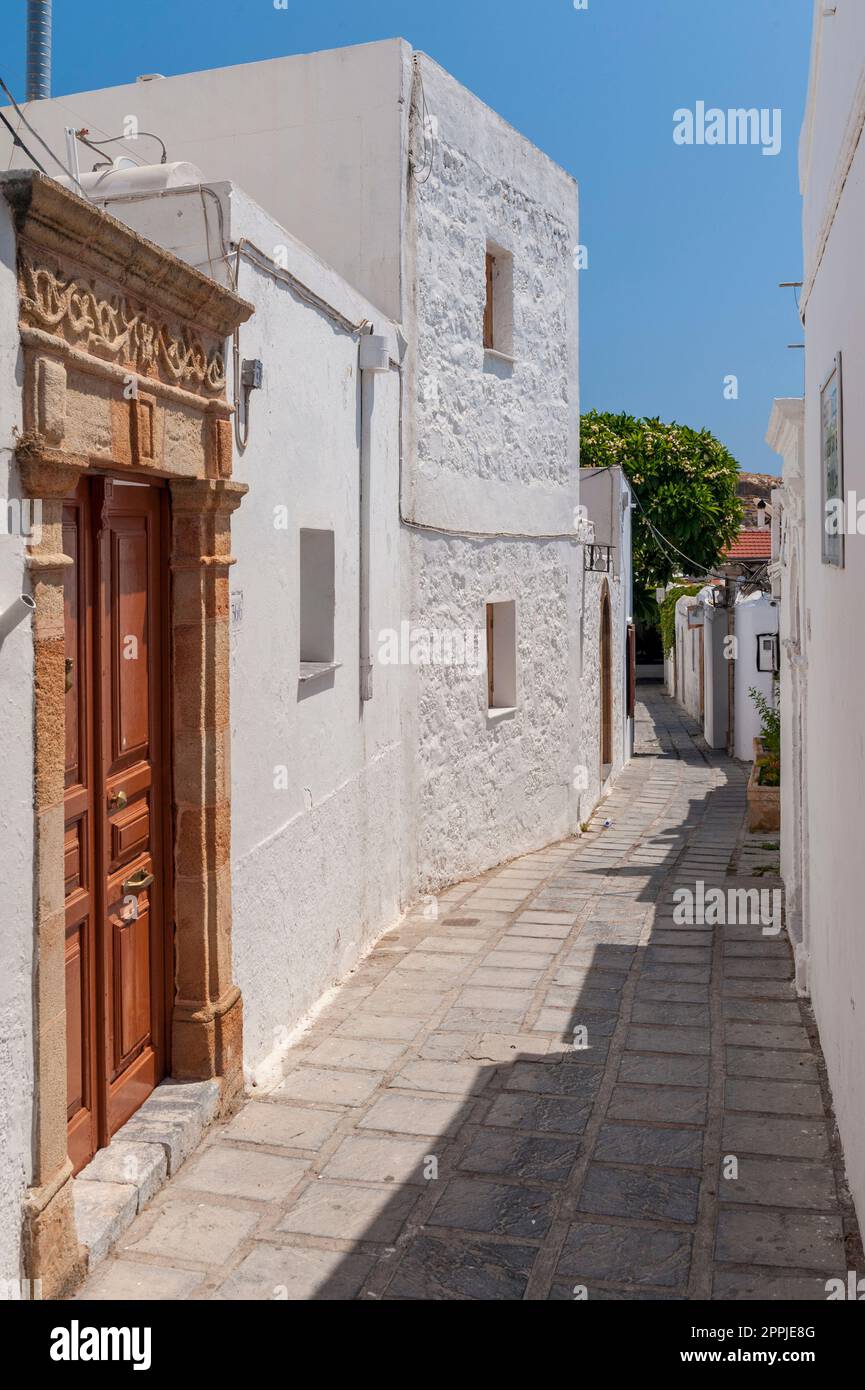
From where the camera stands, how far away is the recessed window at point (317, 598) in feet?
22.9

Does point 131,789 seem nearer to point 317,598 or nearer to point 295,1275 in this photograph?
point 295,1275

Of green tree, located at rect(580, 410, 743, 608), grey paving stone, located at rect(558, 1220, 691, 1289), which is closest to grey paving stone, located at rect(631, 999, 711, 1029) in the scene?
grey paving stone, located at rect(558, 1220, 691, 1289)

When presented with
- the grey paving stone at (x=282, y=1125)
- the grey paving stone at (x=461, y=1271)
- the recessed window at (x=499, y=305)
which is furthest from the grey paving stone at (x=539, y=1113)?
the recessed window at (x=499, y=305)

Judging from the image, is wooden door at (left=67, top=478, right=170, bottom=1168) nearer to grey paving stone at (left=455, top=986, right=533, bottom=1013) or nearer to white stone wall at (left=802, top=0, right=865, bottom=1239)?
grey paving stone at (left=455, top=986, right=533, bottom=1013)

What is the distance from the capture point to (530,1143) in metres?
4.99

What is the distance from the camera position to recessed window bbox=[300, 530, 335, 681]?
6969 mm

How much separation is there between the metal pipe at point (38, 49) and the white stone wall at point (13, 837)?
7.37 m

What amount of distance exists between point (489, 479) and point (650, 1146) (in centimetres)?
631

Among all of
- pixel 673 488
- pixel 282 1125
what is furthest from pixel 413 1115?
pixel 673 488

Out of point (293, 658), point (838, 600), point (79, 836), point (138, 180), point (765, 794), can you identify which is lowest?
point (765, 794)

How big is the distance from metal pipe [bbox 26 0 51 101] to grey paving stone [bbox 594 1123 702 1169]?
8662 mm

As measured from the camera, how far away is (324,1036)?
6250 millimetres

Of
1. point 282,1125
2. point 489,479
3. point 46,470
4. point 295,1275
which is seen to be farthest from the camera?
point 489,479

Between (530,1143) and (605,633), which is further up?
(605,633)
